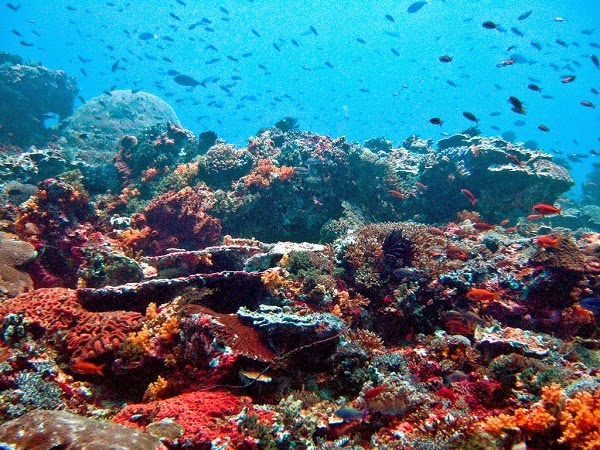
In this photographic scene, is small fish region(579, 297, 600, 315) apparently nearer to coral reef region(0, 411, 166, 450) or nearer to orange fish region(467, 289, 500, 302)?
orange fish region(467, 289, 500, 302)

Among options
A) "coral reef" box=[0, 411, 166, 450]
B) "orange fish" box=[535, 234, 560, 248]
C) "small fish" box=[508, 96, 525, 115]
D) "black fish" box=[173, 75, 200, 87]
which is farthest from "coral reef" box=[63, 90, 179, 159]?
"orange fish" box=[535, 234, 560, 248]

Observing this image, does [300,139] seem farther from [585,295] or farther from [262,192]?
[585,295]

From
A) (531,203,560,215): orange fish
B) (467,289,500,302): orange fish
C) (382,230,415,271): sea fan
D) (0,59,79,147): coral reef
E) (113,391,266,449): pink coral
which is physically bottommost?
(113,391,266,449): pink coral

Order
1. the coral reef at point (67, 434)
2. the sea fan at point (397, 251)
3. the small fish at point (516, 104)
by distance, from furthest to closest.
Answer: the small fish at point (516, 104)
the sea fan at point (397, 251)
the coral reef at point (67, 434)

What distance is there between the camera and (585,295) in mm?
6512

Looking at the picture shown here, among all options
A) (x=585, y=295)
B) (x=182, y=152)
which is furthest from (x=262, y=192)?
(x=585, y=295)

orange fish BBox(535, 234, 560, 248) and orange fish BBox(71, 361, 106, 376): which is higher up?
orange fish BBox(535, 234, 560, 248)

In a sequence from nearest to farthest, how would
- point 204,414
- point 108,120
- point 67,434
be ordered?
point 67,434 < point 204,414 < point 108,120

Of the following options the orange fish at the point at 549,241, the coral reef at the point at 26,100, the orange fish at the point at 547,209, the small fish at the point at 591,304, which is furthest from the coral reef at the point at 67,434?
the coral reef at the point at 26,100

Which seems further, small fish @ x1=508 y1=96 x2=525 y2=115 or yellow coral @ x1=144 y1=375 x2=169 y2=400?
small fish @ x1=508 y1=96 x2=525 y2=115

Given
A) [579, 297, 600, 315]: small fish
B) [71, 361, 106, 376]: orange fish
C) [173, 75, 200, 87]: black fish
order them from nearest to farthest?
[71, 361, 106, 376]: orange fish, [579, 297, 600, 315]: small fish, [173, 75, 200, 87]: black fish

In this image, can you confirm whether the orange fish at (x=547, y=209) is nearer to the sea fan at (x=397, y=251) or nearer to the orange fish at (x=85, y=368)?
the sea fan at (x=397, y=251)

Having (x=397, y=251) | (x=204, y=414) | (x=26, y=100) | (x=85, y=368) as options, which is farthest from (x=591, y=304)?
(x=26, y=100)

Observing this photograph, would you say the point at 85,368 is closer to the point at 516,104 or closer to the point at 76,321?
the point at 76,321
